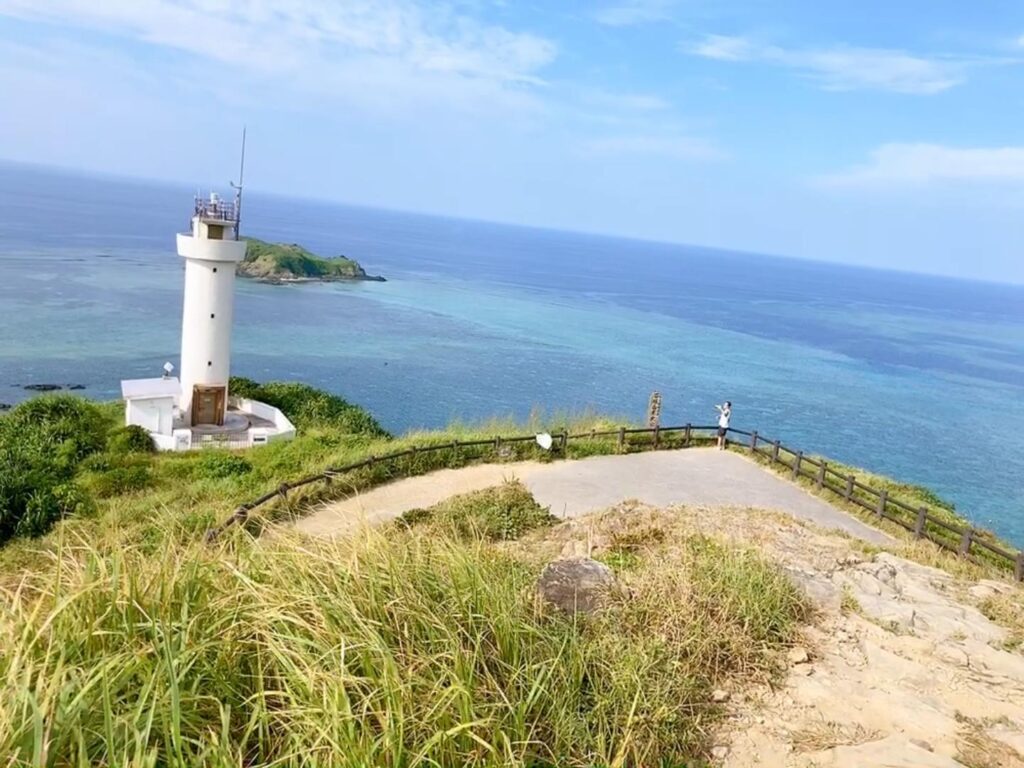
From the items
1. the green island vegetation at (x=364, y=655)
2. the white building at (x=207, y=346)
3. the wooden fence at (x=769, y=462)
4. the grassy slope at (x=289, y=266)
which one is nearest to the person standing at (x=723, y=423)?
the wooden fence at (x=769, y=462)

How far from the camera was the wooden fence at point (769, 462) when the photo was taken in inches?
424

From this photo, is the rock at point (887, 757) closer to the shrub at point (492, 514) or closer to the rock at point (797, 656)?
the rock at point (797, 656)

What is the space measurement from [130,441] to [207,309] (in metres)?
3.87

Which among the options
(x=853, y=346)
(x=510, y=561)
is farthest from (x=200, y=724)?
(x=853, y=346)

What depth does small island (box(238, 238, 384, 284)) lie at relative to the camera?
69.7 meters

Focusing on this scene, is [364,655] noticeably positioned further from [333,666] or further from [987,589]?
[987,589]

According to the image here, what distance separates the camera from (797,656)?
559 cm

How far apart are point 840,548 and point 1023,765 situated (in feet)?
16.1

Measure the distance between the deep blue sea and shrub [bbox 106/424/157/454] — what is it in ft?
43.2

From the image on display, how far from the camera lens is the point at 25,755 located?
8.55 feet

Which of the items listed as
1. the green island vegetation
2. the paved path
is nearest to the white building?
the paved path

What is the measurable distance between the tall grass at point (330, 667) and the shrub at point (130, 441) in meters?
13.5

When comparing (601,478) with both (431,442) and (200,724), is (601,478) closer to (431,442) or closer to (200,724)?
(431,442)

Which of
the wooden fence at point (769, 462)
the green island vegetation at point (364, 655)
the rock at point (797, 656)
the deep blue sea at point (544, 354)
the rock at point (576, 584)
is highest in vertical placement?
the green island vegetation at point (364, 655)
